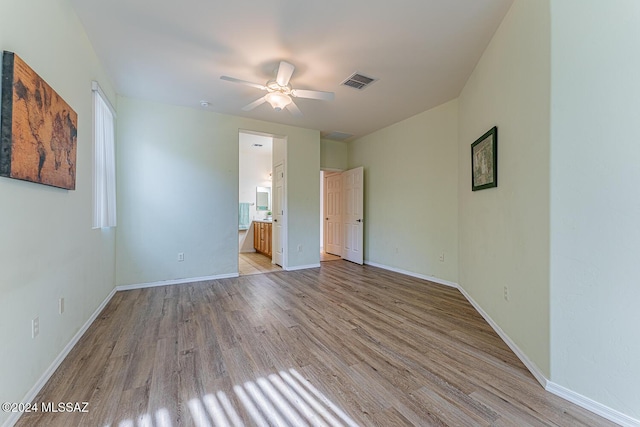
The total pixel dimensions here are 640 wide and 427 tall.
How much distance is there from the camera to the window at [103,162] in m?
2.49

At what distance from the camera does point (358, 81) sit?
3047 millimetres

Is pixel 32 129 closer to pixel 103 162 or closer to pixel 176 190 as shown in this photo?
pixel 103 162

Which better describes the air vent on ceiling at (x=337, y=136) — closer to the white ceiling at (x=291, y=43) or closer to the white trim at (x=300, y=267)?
the white ceiling at (x=291, y=43)

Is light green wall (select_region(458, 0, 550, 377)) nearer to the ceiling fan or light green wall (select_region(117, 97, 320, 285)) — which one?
the ceiling fan

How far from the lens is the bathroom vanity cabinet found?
5.88m

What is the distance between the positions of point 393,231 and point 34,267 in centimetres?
444

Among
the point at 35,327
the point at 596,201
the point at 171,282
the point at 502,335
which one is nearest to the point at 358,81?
the point at 596,201

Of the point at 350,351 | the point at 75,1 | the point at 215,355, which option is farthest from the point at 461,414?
the point at 75,1

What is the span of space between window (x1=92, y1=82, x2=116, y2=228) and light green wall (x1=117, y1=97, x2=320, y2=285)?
0.52 meters

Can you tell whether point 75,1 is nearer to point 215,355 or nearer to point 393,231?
point 215,355

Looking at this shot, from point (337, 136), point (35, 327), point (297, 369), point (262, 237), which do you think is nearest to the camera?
point (35, 327)

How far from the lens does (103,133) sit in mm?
2734

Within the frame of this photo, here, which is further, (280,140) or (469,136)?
(280,140)

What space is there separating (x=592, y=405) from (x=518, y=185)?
137 cm
